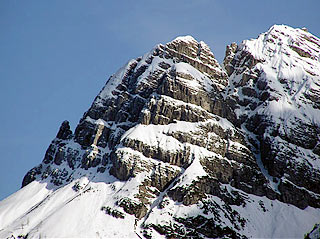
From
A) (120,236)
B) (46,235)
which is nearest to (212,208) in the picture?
(120,236)

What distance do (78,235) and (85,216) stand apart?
36.1 feet

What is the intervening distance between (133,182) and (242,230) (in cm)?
4869

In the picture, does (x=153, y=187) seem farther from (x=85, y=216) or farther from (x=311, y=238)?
(x=311, y=238)

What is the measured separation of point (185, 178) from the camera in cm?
19350

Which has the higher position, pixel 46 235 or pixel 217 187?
pixel 217 187

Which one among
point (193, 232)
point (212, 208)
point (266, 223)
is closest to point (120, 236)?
point (193, 232)

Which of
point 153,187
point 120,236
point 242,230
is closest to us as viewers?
point 120,236

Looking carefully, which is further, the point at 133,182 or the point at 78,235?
the point at 133,182

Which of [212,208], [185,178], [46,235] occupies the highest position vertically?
[185,178]

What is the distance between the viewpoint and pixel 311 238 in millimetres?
85750

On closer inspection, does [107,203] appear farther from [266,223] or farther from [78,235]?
[266,223]

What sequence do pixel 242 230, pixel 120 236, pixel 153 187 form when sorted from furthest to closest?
1. pixel 153 187
2. pixel 242 230
3. pixel 120 236

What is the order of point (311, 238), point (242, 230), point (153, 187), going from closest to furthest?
point (311, 238)
point (242, 230)
point (153, 187)

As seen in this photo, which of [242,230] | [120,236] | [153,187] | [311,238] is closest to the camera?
[311,238]
